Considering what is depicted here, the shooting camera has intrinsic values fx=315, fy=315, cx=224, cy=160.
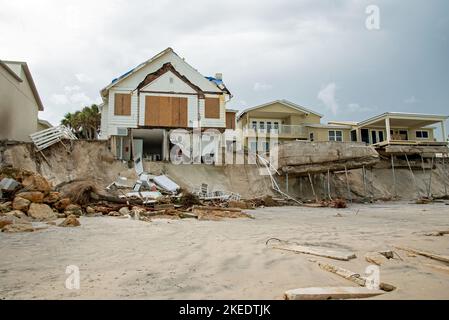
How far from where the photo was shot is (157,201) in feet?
48.3

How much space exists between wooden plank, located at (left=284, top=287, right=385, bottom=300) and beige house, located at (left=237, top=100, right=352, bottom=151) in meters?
29.0

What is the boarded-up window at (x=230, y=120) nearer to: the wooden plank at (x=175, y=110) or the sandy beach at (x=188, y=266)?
the wooden plank at (x=175, y=110)

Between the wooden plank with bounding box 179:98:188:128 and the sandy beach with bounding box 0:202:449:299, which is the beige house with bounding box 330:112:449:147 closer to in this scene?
the wooden plank with bounding box 179:98:188:128

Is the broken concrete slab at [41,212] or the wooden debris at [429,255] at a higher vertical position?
the broken concrete slab at [41,212]

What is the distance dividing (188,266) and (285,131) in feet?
96.9

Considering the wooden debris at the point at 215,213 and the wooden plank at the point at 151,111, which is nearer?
the wooden debris at the point at 215,213

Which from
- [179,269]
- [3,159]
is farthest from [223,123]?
[179,269]

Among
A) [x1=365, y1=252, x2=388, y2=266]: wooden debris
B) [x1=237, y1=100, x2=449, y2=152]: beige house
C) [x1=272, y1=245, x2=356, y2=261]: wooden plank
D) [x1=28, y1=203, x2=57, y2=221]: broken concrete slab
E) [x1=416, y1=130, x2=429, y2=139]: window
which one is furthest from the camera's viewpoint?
[x1=416, y1=130, x2=429, y2=139]: window

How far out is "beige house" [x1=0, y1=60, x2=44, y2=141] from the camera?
2028 centimetres

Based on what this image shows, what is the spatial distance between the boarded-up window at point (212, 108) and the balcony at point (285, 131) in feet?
22.4

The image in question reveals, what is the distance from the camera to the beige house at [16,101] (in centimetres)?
2028

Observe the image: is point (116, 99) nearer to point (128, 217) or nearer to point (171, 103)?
point (171, 103)

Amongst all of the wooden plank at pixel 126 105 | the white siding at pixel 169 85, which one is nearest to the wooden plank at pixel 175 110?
the white siding at pixel 169 85

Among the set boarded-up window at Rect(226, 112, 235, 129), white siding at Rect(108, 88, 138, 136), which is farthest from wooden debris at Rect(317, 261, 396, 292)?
boarded-up window at Rect(226, 112, 235, 129)
